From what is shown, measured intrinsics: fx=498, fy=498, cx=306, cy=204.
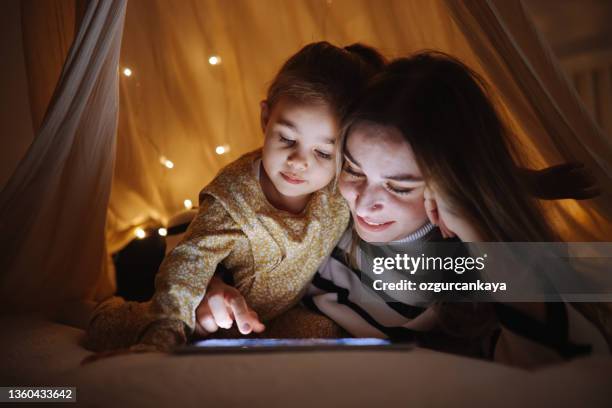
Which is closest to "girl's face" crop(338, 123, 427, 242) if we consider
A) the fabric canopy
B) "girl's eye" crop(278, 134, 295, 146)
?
"girl's eye" crop(278, 134, 295, 146)

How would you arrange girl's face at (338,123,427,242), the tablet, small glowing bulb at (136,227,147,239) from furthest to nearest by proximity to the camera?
1. small glowing bulb at (136,227,147,239)
2. girl's face at (338,123,427,242)
3. the tablet

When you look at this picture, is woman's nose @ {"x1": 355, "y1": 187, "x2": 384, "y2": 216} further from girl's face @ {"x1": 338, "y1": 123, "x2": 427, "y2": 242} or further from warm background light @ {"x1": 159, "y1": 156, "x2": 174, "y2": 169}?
warm background light @ {"x1": 159, "y1": 156, "x2": 174, "y2": 169}

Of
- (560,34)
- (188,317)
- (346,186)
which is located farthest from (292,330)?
(560,34)

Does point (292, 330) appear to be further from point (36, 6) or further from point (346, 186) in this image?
point (36, 6)

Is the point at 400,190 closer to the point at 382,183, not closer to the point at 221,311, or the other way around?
the point at 382,183

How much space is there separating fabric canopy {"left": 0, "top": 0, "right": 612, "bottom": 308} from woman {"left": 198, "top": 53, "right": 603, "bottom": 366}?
0.37 ft

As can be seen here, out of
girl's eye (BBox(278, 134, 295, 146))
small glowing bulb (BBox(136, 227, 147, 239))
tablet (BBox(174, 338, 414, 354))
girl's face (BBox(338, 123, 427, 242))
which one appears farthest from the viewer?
small glowing bulb (BBox(136, 227, 147, 239))

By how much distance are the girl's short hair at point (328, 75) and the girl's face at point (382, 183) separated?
9 centimetres

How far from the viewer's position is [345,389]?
0.78 meters

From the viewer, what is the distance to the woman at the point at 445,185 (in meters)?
0.94

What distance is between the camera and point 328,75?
3.69 feet

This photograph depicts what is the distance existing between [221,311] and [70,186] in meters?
0.54

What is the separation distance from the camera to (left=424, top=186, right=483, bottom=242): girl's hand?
100 centimetres

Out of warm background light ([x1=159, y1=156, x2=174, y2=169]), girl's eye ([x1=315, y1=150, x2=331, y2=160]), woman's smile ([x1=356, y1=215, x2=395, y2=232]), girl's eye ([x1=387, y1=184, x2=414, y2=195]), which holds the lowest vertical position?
woman's smile ([x1=356, y1=215, x2=395, y2=232])
